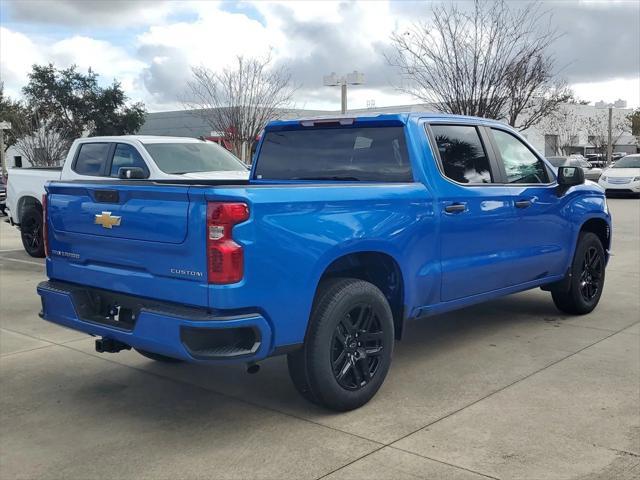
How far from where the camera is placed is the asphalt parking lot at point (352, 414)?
12.4 feet

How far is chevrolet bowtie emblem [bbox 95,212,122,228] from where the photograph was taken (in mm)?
4230

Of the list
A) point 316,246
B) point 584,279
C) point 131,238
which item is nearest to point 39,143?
point 584,279

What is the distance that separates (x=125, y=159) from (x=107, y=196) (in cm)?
673

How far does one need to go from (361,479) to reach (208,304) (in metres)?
1.19

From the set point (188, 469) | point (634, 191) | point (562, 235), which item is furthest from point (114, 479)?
point (634, 191)

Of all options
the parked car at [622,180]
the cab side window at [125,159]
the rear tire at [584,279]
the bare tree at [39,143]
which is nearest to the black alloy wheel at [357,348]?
the rear tire at [584,279]

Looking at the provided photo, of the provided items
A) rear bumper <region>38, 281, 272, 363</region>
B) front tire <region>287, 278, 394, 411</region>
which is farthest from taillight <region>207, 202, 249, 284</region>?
front tire <region>287, 278, 394, 411</region>

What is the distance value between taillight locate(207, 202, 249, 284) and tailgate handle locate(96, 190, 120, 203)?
80 centimetres

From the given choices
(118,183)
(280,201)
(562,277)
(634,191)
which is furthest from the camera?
(634,191)

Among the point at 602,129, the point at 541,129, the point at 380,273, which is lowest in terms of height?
the point at 380,273

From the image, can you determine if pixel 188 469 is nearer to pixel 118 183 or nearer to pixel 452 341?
pixel 118 183

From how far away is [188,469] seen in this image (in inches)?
147

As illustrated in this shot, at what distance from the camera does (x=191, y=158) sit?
10883mm

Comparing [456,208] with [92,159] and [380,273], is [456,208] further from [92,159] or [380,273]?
[92,159]
